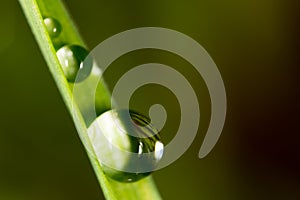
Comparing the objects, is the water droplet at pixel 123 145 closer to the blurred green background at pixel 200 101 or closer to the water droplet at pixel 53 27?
the water droplet at pixel 53 27

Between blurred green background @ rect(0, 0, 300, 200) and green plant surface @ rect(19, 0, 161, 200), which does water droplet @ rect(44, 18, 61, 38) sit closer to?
green plant surface @ rect(19, 0, 161, 200)

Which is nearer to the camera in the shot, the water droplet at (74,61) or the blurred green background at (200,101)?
the water droplet at (74,61)

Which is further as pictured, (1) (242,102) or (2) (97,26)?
(1) (242,102)

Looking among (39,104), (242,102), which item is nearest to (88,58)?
(39,104)

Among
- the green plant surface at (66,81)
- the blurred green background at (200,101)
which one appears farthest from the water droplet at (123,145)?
the blurred green background at (200,101)

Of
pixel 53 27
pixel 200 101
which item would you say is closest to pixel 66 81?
pixel 53 27

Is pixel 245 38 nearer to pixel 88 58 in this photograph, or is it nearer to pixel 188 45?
pixel 188 45

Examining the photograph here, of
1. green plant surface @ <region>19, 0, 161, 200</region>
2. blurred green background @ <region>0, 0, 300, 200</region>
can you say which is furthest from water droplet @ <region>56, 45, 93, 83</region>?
blurred green background @ <region>0, 0, 300, 200</region>
